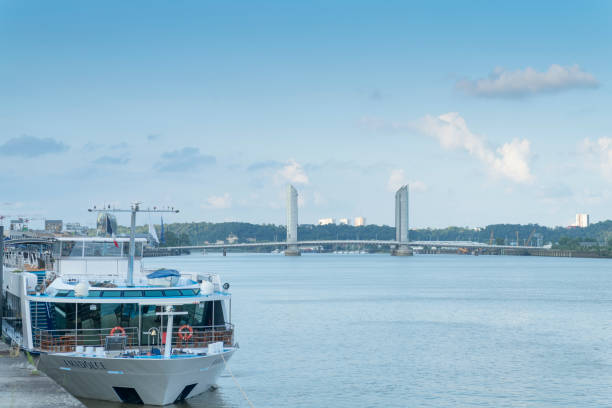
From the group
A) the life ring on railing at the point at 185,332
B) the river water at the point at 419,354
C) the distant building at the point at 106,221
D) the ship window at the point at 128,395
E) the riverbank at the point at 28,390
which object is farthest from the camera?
the river water at the point at 419,354

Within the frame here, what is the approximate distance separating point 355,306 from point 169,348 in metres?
47.7

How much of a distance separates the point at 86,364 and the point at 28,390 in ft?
9.67

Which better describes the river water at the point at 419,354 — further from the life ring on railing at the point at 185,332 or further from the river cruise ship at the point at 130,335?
the life ring on railing at the point at 185,332

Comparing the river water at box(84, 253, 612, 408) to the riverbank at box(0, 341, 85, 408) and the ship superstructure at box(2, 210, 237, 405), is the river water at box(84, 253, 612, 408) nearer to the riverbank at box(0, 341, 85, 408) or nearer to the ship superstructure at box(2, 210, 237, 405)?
the ship superstructure at box(2, 210, 237, 405)

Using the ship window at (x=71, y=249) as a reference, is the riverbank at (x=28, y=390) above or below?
below

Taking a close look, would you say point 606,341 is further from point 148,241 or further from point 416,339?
point 148,241

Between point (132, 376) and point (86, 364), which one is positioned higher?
point (86, 364)

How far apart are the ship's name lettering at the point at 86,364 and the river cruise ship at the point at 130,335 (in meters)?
0.04

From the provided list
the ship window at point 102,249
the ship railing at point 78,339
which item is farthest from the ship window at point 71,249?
the ship railing at point 78,339

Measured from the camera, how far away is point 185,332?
25.5 metres

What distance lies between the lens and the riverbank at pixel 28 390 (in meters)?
20.0

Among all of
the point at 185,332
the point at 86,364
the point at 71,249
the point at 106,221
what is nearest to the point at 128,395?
the point at 86,364

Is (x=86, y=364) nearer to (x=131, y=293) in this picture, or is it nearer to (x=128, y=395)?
(x=128, y=395)

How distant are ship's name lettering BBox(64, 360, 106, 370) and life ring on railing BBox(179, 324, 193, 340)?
2.77m
